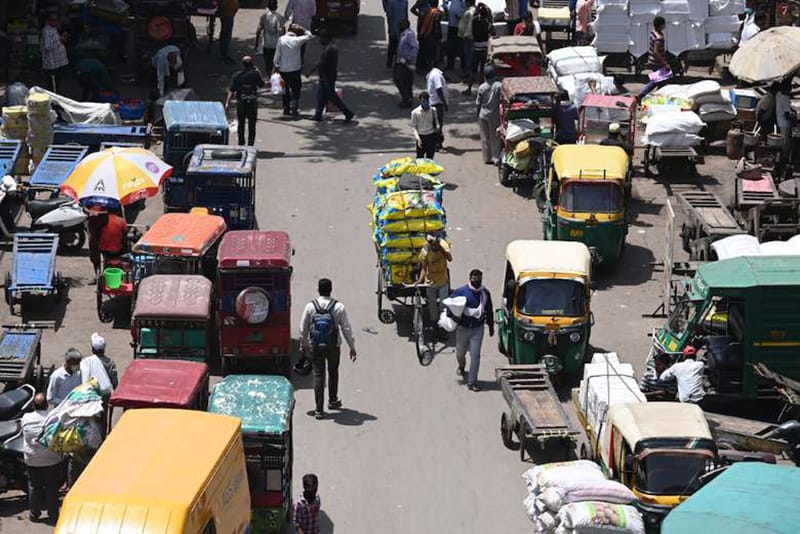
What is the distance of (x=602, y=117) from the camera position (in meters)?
28.9

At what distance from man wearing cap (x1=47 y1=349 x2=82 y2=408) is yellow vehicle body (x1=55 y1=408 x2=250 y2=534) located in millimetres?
3090

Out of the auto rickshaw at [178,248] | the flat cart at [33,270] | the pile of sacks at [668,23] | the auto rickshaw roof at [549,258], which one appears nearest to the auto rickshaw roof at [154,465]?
the auto rickshaw at [178,248]

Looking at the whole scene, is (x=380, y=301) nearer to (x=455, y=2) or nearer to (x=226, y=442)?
(x=226, y=442)

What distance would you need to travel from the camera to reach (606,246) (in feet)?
82.0

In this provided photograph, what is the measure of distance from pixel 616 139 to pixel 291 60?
725 centimetres

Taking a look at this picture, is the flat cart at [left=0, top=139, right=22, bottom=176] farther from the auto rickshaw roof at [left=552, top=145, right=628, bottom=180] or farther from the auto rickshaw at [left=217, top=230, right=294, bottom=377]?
the auto rickshaw roof at [left=552, top=145, right=628, bottom=180]

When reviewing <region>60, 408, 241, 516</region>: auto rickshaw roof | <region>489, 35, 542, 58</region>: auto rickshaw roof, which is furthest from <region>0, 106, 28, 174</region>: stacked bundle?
<region>60, 408, 241, 516</region>: auto rickshaw roof

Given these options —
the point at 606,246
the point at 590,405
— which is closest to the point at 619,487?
the point at 590,405

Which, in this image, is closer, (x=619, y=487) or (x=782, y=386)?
(x=619, y=487)

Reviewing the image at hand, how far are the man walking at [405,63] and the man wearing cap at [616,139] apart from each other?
231 inches

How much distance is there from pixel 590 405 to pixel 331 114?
14515 millimetres

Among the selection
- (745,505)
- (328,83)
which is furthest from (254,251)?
(328,83)

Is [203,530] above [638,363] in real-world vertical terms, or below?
above

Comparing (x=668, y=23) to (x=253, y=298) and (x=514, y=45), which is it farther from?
(x=253, y=298)
